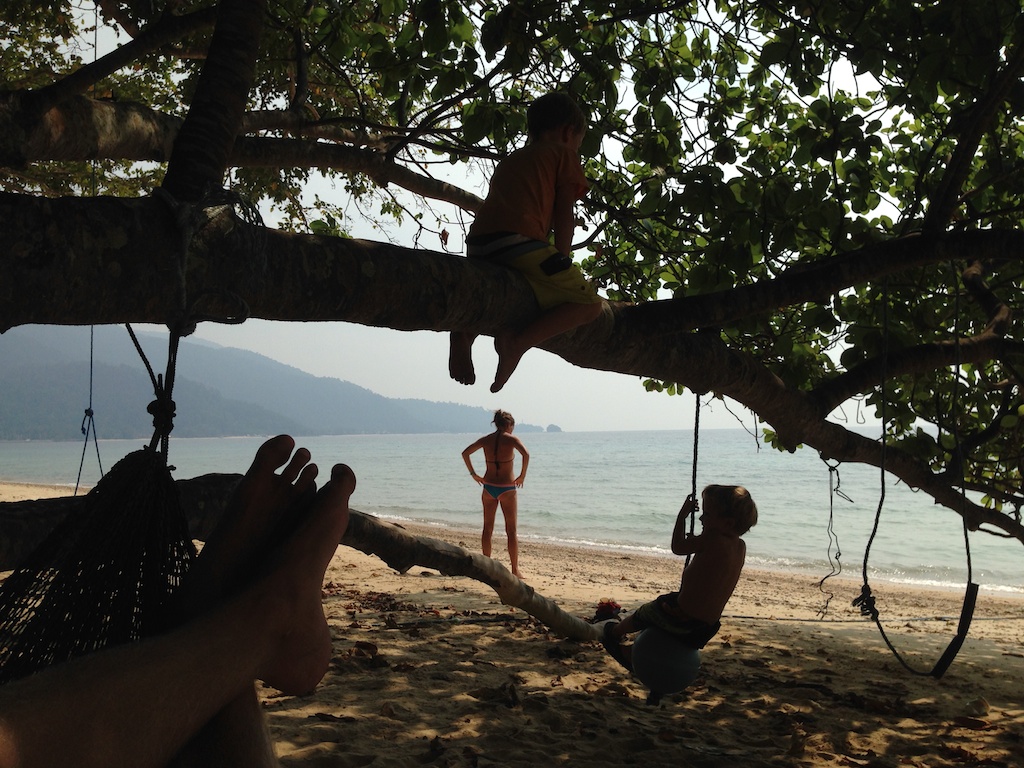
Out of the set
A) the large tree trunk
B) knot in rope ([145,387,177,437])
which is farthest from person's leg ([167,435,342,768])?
the large tree trunk

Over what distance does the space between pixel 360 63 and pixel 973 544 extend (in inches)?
777

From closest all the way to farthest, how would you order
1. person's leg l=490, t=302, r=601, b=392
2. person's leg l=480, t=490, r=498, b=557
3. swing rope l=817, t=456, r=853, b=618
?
person's leg l=490, t=302, r=601, b=392
swing rope l=817, t=456, r=853, b=618
person's leg l=480, t=490, r=498, b=557

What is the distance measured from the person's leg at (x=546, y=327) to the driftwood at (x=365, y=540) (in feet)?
3.21

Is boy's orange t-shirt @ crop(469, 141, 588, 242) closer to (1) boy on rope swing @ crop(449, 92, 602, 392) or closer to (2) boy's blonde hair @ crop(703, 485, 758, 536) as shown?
(1) boy on rope swing @ crop(449, 92, 602, 392)

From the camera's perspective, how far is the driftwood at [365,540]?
7.10 feet

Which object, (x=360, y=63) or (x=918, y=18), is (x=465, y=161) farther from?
(x=918, y=18)

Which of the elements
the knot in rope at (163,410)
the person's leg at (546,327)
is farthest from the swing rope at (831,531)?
the knot in rope at (163,410)

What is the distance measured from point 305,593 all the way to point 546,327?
3.70 ft

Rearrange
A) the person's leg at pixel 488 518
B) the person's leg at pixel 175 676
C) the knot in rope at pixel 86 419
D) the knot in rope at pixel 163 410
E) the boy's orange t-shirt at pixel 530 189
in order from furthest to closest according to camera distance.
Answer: the person's leg at pixel 488 518 → the knot in rope at pixel 86 419 → the boy's orange t-shirt at pixel 530 189 → the knot in rope at pixel 163 410 → the person's leg at pixel 175 676

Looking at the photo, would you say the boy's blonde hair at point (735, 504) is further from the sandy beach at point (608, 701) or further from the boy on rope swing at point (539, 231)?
the boy on rope swing at point (539, 231)

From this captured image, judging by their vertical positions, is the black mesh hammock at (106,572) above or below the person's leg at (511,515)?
above

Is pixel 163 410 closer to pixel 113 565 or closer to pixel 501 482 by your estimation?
pixel 113 565

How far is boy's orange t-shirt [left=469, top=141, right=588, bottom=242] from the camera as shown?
2652mm

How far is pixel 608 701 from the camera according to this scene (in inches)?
140
